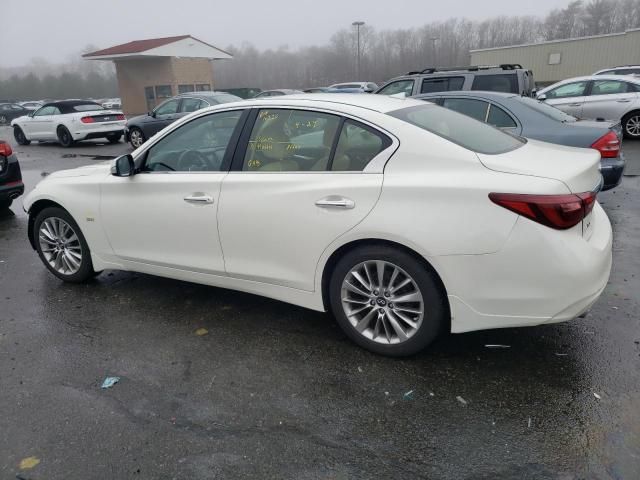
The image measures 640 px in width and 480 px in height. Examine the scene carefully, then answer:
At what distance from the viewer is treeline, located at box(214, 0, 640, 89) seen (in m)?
81.3

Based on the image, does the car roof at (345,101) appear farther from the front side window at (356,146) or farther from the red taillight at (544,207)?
the red taillight at (544,207)

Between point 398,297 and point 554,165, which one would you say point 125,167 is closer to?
point 398,297

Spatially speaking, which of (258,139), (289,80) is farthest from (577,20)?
(258,139)

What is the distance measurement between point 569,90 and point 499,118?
7.46m

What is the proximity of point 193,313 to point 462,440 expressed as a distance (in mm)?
2333

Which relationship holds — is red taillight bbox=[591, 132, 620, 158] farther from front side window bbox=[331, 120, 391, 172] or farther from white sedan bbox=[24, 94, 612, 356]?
front side window bbox=[331, 120, 391, 172]

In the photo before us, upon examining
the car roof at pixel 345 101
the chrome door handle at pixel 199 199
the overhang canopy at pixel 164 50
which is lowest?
the chrome door handle at pixel 199 199

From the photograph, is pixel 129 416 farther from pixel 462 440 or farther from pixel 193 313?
pixel 462 440

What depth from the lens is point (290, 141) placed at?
3494mm

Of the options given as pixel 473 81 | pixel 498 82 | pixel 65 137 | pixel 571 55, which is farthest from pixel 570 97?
pixel 571 55

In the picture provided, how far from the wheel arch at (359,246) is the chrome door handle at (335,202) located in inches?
9.0

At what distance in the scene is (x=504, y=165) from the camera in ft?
9.51

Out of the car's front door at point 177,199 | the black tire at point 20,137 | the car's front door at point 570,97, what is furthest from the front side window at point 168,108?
the car's front door at point 177,199

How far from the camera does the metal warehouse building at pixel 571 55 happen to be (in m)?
34.0
